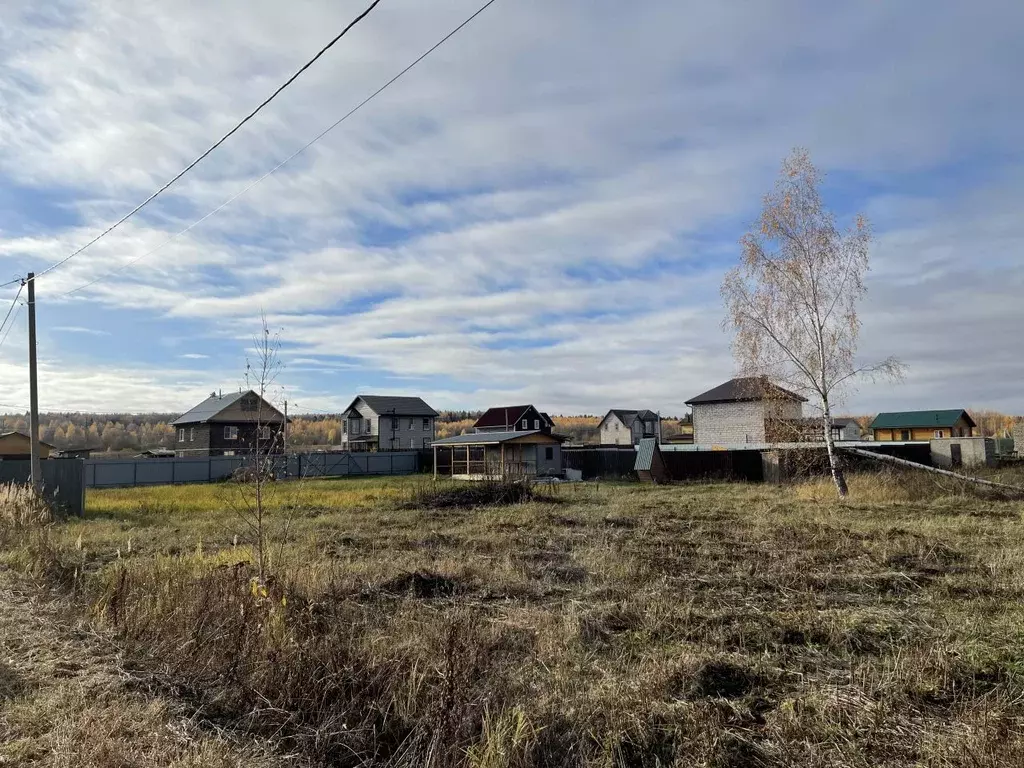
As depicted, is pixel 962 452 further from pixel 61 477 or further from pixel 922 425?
pixel 61 477

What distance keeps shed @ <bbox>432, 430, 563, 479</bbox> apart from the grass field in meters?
22.7

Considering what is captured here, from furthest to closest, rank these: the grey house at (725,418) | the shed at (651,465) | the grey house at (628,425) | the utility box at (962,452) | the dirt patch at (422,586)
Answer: the grey house at (628,425)
the grey house at (725,418)
the utility box at (962,452)
the shed at (651,465)
the dirt patch at (422,586)

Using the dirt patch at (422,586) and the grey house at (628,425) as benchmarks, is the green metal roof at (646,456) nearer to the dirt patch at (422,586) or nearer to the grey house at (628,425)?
the dirt patch at (422,586)

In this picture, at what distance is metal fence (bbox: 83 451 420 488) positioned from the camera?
112 ft

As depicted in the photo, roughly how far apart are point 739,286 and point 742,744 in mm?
19943

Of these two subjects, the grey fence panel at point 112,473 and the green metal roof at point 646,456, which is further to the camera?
the grey fence panel at point 112,473

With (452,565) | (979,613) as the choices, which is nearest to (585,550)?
(452,565)

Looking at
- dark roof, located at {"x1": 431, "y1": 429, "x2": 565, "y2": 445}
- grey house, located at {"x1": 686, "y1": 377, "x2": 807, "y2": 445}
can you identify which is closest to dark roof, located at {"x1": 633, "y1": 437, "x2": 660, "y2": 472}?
dark roof, located at {"x1": 431, "y1": 429, "x2": 565, "y2": 445}

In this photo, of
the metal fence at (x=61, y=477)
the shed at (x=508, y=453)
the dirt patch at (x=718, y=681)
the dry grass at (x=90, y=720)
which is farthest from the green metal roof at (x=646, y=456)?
the dry grass at (x=90, y=720)

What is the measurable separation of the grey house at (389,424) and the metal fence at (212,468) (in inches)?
450

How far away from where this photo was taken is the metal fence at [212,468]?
34062mm

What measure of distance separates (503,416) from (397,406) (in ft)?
30.9

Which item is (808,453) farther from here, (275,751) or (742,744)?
(275,751)

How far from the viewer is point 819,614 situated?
6.86m
